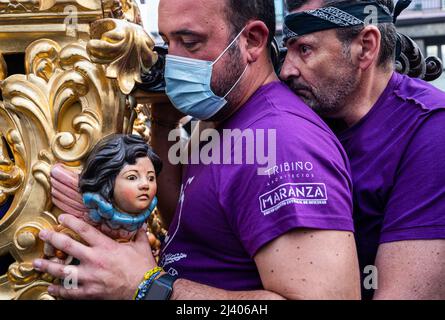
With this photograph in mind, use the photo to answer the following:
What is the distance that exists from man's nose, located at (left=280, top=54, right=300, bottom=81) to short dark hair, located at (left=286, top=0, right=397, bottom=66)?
6.6 inches

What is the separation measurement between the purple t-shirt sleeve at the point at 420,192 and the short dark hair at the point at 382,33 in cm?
32

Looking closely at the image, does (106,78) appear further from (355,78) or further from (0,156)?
(355,78)

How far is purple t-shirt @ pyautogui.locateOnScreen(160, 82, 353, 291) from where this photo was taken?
1906mm

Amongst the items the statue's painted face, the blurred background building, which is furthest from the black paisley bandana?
the blurred background building

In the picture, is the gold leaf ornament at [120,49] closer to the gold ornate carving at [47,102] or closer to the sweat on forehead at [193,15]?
the gold ornate carving at [47,102]

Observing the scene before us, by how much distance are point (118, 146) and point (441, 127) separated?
977 mm

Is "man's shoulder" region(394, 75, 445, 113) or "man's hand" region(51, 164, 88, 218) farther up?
"man's shoulder" region(394, 75, 445, 113)

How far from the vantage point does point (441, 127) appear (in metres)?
2.22

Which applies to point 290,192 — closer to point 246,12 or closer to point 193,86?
point 193,86

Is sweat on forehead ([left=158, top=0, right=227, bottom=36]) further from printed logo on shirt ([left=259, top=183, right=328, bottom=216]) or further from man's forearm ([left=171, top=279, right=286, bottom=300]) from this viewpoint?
man's forearm ([left=171, top=279, right=286, bottom=300])

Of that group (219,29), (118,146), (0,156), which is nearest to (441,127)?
(219,29)

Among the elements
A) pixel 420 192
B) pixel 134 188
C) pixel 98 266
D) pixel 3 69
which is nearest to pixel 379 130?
pixel 420 192

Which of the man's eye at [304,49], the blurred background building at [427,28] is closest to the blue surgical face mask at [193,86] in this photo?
the man's eye at [304,49]

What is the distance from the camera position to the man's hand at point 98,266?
206 cm
